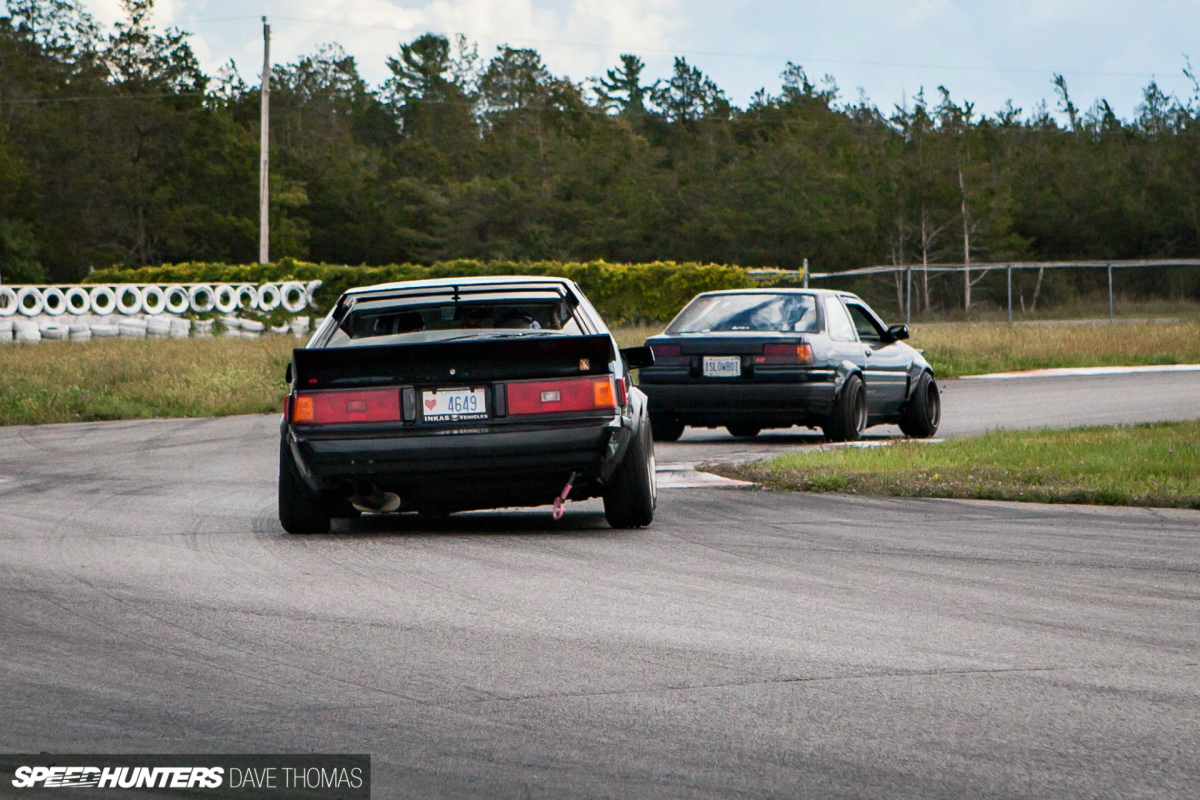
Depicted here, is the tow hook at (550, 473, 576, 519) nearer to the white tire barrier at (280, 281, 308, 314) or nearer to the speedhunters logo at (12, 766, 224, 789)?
the speedhunters logo at (12, 766, 224, 789)

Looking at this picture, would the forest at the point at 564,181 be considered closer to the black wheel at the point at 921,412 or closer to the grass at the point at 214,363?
the grass at the point at 214,363

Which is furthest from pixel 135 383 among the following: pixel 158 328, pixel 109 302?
pixel 109 302

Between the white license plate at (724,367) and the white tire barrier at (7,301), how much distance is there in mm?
27383

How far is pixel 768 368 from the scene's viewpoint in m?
14.0

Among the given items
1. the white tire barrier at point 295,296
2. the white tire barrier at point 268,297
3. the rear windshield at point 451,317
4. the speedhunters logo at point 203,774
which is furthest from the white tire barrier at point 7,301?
the speedhunters logo at point 203,774

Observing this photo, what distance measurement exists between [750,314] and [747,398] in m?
1.00

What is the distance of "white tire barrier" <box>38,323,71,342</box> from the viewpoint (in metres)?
31.8

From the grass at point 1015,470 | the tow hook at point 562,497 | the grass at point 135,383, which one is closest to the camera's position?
the tow hook at point 562,497

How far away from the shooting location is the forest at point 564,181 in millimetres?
66250

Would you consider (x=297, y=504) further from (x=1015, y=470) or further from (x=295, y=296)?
(x=295, y=296)

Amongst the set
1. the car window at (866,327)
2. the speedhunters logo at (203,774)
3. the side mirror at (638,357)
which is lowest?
the speedhunters logo at (203,774)

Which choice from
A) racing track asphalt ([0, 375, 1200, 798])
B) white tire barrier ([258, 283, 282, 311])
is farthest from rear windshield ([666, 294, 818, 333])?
white tire barrier ([258, 283, 282, 311])

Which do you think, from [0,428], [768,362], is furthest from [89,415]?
[768,362]

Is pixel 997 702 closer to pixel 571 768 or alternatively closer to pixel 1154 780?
pixel 1154 780
